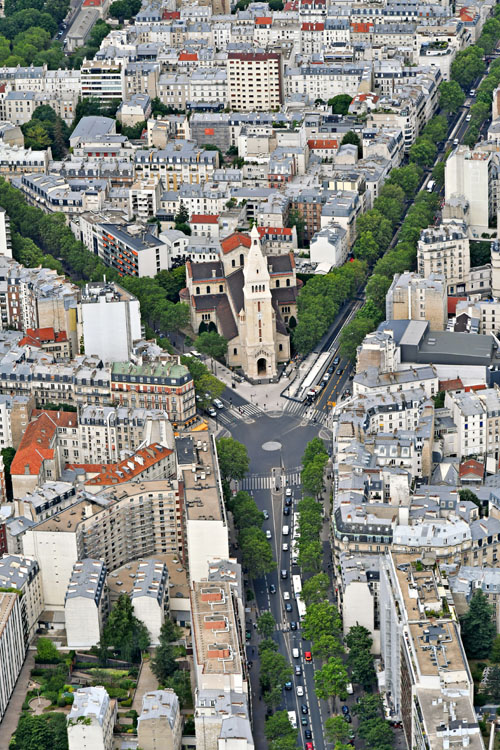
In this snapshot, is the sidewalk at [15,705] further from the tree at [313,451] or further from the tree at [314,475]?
the tree at [313,451]

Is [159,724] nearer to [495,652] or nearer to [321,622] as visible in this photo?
[321,622]

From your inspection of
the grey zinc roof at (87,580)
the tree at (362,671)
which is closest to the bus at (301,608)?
the tree at (362,671)

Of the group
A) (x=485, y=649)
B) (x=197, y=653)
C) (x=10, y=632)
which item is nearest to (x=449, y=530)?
(x=485, y=649)

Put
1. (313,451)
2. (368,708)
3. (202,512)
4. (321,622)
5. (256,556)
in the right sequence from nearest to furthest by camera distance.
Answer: (368,708) < (321,622) < (202,512) < (256,556) < (313,451)

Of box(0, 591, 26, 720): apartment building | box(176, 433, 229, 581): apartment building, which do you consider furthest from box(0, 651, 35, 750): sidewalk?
box(176, 433, 229, 581): apartment building

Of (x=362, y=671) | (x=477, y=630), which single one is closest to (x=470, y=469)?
(x=477, y=630)

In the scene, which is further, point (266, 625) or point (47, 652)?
point (47, 652)

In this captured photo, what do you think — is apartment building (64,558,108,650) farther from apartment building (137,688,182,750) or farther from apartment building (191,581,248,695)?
apartment building (137,688,182,750)
